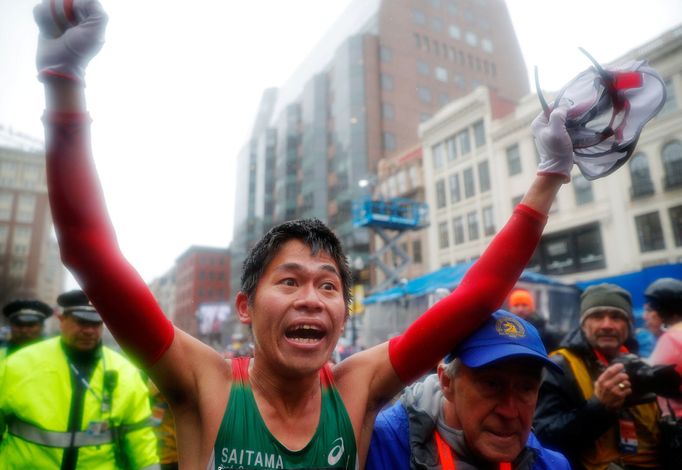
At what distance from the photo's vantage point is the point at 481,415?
170 centimetres

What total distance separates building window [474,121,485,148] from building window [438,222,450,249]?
618cm

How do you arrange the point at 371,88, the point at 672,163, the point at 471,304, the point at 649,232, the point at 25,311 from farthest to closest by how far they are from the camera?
the point at 371,88 → the point at 649,232 → the point at 672,163 → the point at 25,311 → the point at 471,304

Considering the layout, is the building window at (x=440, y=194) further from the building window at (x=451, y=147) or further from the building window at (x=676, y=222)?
the building window at (x=676, y=222)

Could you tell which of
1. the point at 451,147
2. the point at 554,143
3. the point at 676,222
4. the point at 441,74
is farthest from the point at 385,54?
the point at 554,143

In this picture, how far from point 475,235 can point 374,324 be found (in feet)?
67.1

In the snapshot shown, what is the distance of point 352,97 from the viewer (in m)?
45.3

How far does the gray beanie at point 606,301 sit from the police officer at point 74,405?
9.79ft

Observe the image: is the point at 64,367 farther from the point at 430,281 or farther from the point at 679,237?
the point at 679,237

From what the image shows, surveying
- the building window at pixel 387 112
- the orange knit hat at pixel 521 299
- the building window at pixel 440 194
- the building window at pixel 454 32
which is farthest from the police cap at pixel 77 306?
the building window at pixel 454 32

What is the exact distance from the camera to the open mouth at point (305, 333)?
5.29ft

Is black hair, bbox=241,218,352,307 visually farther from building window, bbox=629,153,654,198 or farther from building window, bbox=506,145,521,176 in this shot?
building window, bbox=506,145,521,176

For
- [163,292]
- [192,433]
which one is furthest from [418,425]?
[163,292]

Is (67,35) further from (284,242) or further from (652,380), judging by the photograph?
(652,380)

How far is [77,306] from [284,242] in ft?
6.94
